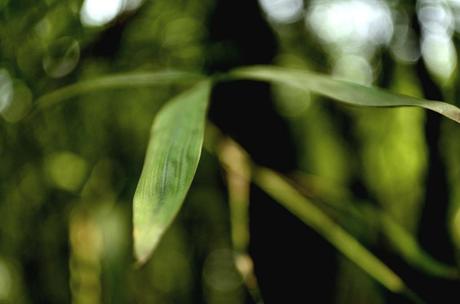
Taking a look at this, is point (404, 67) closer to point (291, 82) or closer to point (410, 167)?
point (410, 167)

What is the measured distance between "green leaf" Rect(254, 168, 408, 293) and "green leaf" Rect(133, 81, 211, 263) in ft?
0.74

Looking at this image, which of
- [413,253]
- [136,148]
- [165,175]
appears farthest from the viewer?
[136,148]

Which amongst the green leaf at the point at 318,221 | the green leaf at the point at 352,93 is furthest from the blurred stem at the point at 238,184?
the green leaf at the point at 352,93

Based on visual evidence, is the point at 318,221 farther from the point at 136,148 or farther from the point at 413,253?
the point at 136,148

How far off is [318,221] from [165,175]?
314 mm

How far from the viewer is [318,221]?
0.61 meters

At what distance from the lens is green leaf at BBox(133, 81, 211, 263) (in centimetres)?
30

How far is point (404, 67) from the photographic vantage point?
0.70 metres

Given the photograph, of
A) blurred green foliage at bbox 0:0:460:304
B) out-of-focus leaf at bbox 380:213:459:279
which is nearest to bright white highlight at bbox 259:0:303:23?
blurred green foliage at bbox 0:0:460:304

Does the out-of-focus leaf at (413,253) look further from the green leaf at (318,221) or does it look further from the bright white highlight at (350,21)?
the bright white highlight at (350,21)

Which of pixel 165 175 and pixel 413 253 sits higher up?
pixel 165 175

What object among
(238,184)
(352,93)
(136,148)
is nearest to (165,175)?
Answer: (352,93)

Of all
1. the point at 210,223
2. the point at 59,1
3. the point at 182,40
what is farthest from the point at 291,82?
the point at 210,223

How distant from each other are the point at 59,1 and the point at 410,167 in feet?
1.40
